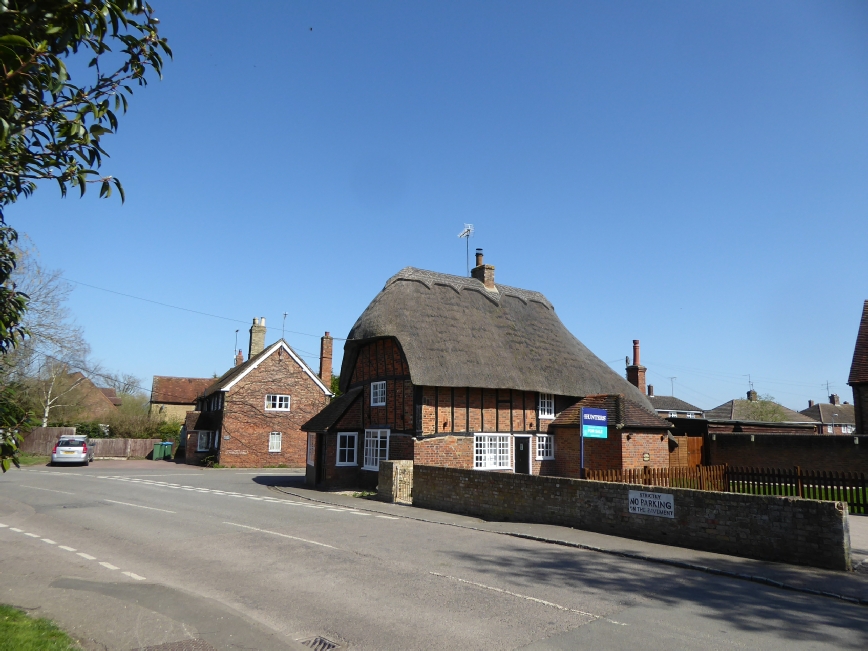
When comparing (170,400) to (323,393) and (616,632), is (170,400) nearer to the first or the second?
(323,393)

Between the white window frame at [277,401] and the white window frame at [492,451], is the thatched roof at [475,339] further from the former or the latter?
the white window frame at [277,401]

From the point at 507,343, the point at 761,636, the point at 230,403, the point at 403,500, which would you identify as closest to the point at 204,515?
the point at 403,500

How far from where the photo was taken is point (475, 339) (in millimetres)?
24953

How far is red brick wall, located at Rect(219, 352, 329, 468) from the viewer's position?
36906 mm

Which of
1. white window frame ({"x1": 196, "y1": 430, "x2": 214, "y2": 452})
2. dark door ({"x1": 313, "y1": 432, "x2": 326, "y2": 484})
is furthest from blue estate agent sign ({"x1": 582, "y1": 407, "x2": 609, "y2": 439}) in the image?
white window frame ({"x1": 196, "y1": 430, "x2": 214, "y2": 452})

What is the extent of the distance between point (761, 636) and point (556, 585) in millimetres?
2794

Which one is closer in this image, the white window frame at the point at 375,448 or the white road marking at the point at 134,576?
the white road marking at the point at 134,576

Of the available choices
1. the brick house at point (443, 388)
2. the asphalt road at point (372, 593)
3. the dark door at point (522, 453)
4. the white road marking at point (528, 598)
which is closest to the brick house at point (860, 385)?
the brick house at point (443, 388)

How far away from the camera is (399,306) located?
2441 centimetres

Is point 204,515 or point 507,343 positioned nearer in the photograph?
point 204,515

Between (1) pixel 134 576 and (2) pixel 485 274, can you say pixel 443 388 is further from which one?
(1) pixel 134 576

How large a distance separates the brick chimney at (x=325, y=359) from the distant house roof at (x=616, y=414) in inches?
762

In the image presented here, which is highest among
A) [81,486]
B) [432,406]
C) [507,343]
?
[507,343]

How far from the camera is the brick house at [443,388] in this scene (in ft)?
73.5
